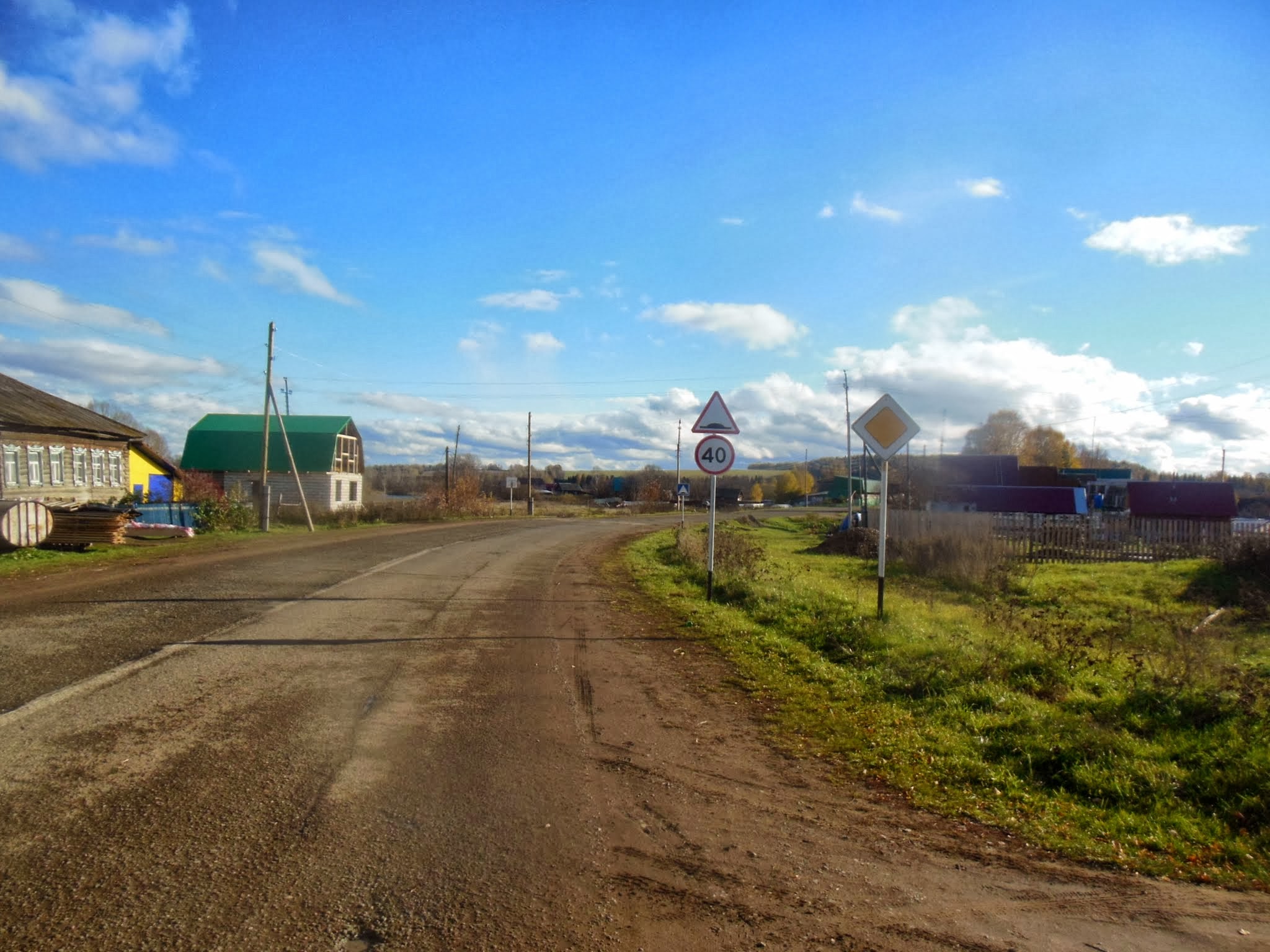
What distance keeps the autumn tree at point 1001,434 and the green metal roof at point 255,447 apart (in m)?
82.9

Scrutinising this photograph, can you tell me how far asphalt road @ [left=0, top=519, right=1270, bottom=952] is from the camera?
3.17 metres

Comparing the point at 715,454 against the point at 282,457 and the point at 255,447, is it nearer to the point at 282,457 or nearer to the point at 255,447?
the point at 282,457

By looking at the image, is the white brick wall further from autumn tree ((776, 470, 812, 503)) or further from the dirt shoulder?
autumn tree ((776, 470, 812, 503))

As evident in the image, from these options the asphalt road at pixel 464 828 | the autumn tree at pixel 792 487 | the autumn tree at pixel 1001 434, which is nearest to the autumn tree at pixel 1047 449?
the autumn tree at pixel 1001 434

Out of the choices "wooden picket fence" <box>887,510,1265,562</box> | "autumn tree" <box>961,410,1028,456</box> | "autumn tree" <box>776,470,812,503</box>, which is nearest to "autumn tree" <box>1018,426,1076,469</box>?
"autumn tree" <box>961,410,1028,456</box>

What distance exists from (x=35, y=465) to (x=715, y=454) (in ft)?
90.5

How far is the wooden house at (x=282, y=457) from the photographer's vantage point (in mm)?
52594

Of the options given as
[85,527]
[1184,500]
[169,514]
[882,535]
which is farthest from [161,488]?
[1184,500]

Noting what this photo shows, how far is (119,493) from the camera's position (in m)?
34.2

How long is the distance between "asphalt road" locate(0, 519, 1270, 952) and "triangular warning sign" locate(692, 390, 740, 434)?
17.2 ft

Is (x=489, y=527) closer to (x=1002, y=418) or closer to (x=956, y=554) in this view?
(x=956, y=554)

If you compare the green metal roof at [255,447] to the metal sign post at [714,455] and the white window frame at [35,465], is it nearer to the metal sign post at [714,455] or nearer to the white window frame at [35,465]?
the white window frame at [35,465]

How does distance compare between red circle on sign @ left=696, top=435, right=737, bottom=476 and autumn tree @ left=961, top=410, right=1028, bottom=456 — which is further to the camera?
autumn tree @ left=961, top=410, right=1028, bottom=456

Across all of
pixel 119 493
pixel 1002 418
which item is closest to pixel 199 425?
pixel 119 493
